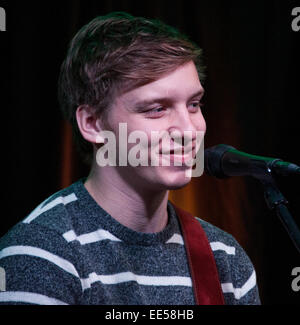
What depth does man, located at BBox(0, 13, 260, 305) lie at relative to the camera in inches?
57.8

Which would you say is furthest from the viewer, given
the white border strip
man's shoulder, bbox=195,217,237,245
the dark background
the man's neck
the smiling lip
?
the dark background

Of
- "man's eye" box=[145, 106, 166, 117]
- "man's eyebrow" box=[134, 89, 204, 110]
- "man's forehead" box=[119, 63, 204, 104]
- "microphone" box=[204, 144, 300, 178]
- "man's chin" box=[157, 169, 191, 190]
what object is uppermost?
"man's forehead" box=[119, 63, 204, 104]

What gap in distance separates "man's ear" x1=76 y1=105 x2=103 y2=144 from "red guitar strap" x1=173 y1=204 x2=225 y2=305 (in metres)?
0.46

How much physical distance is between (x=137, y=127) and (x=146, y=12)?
1.12 metres

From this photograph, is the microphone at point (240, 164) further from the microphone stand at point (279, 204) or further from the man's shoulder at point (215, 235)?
the man's shoulder at point (215, 235)

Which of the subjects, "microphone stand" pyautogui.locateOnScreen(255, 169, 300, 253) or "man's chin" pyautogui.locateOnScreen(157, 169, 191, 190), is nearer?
"microphone stand" pyautogui.locateOnScreen(255, 169, 300, 253)

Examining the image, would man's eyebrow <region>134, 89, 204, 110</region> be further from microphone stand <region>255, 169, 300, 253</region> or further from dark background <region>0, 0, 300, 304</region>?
dark background <region>0, 0, 300, 304</region>

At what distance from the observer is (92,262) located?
1532 millimetres

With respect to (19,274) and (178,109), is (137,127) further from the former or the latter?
(19,274)

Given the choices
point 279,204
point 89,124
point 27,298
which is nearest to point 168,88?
point 89,124

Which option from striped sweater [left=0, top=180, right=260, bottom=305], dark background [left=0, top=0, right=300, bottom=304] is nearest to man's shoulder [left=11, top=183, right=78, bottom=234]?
striped sweater [left=0, top=180, right=260, bottom=305]

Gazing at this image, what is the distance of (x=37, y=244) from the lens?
1470mm

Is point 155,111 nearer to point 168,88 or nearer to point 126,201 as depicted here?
point 168,88

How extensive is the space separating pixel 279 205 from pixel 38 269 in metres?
0.70
